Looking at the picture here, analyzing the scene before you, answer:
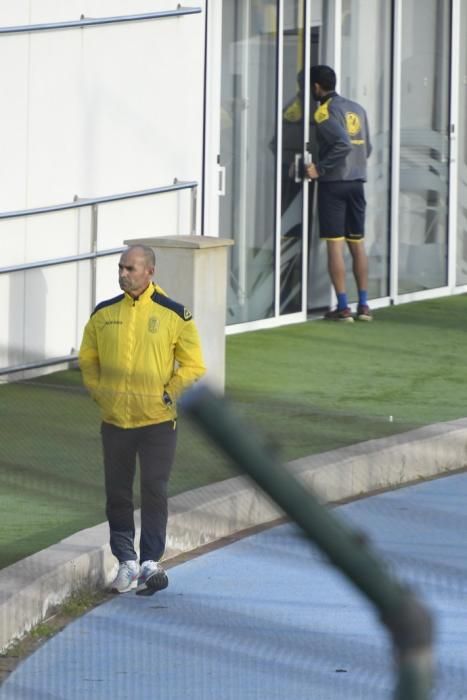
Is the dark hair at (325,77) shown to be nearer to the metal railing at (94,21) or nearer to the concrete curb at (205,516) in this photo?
the metal railing at (94,21)

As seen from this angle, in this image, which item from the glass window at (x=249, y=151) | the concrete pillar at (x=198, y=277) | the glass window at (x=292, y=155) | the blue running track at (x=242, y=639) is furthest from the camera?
the glass window at (x=292, y=155)

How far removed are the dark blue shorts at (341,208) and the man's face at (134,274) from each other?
661 cm

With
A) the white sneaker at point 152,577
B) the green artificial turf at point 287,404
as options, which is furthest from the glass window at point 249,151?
the white sneaker at point 152,577

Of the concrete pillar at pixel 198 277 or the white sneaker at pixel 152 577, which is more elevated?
the concrete pillar at pixel 198 277

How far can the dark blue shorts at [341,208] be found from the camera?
12.4 meters

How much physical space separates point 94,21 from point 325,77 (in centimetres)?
226

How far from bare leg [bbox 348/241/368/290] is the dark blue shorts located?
0.24ft

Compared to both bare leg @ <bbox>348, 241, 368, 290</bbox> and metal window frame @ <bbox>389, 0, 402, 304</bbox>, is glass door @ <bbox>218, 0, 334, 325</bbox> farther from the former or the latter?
metal window frame @ <bbox>389, 0, 402, 304</bbox>

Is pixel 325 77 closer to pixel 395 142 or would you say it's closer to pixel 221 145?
pixel 221 145

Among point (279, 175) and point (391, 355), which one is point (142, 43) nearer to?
point (279, 175)

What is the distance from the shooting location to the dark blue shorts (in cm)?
1236

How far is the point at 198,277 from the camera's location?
910cm

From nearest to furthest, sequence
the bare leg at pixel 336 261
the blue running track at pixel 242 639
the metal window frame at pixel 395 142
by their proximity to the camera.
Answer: the blue running track at pixel 242 639, the bare leg at pixel 336 261, the metal window frame at pixel 395 142

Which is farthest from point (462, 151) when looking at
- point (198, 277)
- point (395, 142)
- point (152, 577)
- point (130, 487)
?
point (152, 577)
